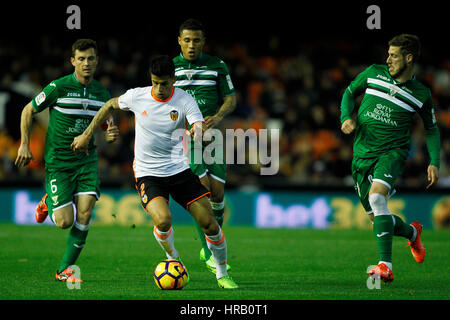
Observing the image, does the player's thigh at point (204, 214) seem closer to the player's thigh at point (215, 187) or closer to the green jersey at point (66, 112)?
the green jersey at point (66, 112)

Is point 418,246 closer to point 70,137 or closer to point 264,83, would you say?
point 70,137

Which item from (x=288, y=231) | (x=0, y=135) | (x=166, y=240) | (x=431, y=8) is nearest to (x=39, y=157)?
(x=0, y=135)

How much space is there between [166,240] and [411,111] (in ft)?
10.2

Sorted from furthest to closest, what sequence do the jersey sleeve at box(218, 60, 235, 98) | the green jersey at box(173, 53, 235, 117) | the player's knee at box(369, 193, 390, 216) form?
the jersey sleeve at box(218, 60, 235, 98), the green jersey at box(173, 53, 235, 117), the player's knee at box(369, 193, 390, 216)

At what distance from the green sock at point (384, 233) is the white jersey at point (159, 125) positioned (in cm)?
221

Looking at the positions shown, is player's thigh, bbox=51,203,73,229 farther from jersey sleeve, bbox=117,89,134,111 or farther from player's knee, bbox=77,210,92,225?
jersey sleeve, bbox=117,89,134,111

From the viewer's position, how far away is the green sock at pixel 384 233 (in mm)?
8055

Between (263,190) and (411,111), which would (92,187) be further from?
(263,190)

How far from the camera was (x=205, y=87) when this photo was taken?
371 inches

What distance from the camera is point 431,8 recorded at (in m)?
22.5

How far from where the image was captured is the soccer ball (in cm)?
746

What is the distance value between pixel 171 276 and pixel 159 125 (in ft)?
4.94

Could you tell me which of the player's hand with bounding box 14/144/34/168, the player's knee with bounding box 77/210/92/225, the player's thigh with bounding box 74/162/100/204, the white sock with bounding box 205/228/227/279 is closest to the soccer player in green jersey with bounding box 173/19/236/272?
the player's thigh with bounding box 74/162/100/204
